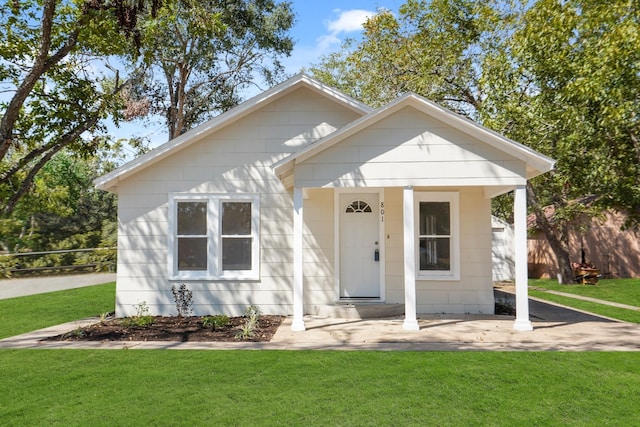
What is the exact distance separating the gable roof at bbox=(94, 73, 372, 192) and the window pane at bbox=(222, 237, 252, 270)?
238 cm

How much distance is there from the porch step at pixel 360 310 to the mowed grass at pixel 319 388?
2824 mm

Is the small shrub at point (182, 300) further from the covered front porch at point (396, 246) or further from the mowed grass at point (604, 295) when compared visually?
the mowed grass at point (604, 295)

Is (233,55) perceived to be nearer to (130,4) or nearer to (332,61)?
(332,61)

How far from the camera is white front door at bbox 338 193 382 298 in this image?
10117 mm

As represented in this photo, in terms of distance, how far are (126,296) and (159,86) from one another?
47.0 feet

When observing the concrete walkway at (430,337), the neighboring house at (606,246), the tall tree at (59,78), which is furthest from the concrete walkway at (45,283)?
the neighboring house at (606,246)

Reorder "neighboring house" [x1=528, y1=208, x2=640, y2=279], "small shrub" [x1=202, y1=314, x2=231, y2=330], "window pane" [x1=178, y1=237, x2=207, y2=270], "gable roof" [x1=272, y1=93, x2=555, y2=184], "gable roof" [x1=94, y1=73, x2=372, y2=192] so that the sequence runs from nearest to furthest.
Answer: "gable roof" [x1=272, y1=93, x2=555, y2=184]
"small shrub" [x1=202, y1=314, x2=231, y2=330]
"gable roof" [x1=94, y1=73, x2=372, y2=192]
"window pane" [x1=178, y1=237, x2=207, y2=270]
"neighboring house" [x1=528, y1=208, x2=640, y2=279]

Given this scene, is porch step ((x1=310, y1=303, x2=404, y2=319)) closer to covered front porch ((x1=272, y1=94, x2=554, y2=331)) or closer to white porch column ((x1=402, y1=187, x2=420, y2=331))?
covered front porch ((x1=272, y1=94, x2=554, y2=331))

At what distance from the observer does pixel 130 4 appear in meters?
8.72

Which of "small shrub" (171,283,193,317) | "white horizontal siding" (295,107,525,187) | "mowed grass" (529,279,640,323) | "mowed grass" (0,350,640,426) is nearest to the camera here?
"mowed grass" (0,350,640,426)

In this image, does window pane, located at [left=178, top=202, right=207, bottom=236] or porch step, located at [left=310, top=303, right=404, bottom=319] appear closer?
porch step, located at [left=310, top=303, right=404, bottom=319]

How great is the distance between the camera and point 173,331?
8.41 m

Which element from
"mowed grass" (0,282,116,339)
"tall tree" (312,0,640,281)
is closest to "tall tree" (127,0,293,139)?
"tall tree" (312,0,640,281)

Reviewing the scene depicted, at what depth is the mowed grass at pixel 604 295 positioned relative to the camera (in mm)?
10633
